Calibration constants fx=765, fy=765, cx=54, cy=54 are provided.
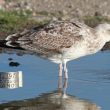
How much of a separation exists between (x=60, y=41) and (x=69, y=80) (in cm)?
74

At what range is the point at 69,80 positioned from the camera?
13883 mm

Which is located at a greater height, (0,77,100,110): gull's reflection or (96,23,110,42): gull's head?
(96,23,110,42): gull's head

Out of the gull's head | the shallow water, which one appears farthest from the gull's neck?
the shallow water

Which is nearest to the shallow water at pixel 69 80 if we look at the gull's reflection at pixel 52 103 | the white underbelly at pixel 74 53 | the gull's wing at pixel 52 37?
the gull's reflection at pixel 52 103

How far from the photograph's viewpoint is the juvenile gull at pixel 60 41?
13.9 meters

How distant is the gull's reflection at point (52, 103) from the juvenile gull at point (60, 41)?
1.47m

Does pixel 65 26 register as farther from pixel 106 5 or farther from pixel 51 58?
pixel 106 5

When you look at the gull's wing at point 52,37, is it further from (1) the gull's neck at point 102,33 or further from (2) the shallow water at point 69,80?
(2) the shallow water at point 69,80

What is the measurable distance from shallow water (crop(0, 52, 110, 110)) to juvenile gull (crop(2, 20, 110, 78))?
17.3 inches

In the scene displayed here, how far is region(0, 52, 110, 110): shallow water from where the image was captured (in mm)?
12188

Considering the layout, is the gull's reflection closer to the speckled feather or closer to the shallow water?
the shallow water

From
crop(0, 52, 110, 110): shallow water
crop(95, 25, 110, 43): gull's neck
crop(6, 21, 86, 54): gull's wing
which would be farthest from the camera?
crop(95, 25, 110, 43): gull's neck

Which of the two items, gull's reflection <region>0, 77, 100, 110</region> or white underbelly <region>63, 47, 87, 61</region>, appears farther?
white underbelly <region>63, 47, 87, 61</region>

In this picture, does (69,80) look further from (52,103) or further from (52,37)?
(52,103)
